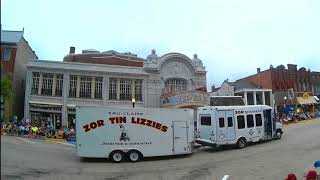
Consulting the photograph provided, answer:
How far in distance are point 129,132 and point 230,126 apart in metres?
7.53

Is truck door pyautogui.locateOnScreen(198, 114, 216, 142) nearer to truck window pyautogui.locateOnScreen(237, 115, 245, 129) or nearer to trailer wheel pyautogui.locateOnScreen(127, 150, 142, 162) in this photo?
truck window pyautogui.locateOnScreen(237, 115, 245, 129)

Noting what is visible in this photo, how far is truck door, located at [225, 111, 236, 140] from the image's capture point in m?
26.3

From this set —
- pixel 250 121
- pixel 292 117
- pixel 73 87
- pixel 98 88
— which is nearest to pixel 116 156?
pixel 250 121

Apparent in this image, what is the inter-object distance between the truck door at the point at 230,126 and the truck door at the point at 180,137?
3.87m

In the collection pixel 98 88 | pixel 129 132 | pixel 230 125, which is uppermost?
pixel 98 88

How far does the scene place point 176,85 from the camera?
43.5 metres

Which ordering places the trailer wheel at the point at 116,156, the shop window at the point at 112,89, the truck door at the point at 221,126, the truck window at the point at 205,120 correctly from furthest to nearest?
the shop window at the point at 112,89, the truck window at the point at 205,120, the truck door at the point at 221,126, the trailer wheel at the point at 116,156

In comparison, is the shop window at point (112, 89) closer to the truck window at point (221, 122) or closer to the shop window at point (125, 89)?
the shop window at point (125, 89)

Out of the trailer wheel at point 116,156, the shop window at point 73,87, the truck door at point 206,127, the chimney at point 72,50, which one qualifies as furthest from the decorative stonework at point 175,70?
the trailer wheel at point 116,156

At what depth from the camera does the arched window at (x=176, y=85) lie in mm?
42938

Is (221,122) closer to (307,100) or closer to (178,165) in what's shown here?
(178,165)

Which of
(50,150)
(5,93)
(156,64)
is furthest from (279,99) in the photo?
(5,93)

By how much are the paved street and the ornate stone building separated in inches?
546

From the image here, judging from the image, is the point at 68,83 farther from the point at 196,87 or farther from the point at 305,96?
the point at 305,96
